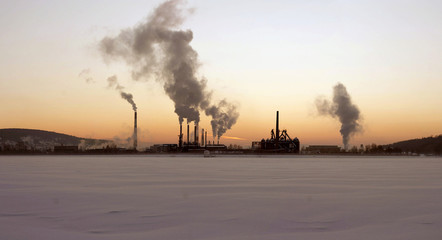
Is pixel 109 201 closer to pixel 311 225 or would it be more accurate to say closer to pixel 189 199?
pixel 189 199

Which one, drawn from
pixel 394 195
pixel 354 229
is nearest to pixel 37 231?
pixel 354 229

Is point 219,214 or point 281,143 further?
point 281,143

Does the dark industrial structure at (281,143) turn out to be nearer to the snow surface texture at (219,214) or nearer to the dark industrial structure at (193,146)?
the dark industrial structure at (193,146)

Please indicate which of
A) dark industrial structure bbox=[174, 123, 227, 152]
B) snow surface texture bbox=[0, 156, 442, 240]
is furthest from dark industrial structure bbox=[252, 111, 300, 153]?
snow surface texture bbox=[0, 156, 442, 240]

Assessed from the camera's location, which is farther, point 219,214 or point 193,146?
point 193,146

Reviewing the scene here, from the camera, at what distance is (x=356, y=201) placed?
30.0 ft

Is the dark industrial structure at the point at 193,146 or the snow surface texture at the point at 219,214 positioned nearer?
the snow surface texture at the point at 219,214

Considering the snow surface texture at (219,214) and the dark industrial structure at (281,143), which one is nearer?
the snow surface texture at (219,214)

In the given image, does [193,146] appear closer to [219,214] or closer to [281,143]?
[281,143]

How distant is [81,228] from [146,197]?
149 inches

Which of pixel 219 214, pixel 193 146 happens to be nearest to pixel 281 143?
pixel 193 146

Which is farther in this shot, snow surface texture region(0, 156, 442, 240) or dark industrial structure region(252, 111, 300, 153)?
dark industrial structure region(252, 111, 300, 153)

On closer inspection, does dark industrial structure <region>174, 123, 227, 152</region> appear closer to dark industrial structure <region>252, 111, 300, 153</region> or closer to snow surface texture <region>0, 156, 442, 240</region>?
dark industrial structure <region>252, 111, 300, 153</region>

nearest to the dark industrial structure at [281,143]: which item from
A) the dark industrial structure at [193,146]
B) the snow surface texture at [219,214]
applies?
the dark industrial structure at [193,146]
